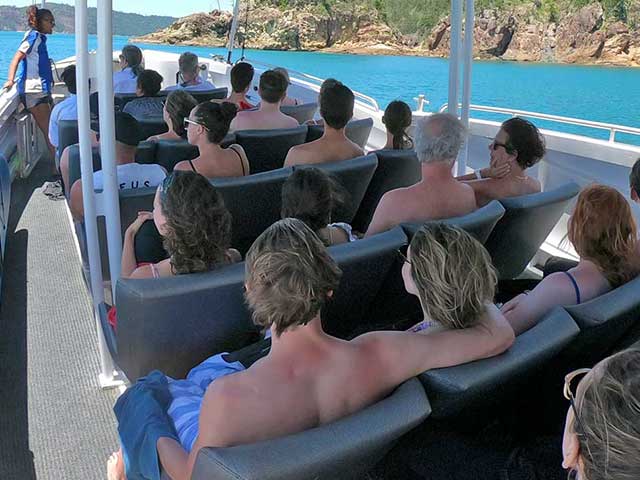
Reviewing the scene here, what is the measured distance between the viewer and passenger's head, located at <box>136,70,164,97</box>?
4.61 meters

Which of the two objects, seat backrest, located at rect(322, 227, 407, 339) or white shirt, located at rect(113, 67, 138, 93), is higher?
white shirt, located at rect(113, 67, 138, 93)

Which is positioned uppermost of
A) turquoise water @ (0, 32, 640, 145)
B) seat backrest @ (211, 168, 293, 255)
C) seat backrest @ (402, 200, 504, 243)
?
seat backrest @ (402, 200, 504, 243)

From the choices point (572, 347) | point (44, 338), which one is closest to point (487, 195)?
point (572, 347)

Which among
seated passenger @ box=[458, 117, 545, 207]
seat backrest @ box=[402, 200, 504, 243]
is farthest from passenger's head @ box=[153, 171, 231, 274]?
seated passenger @ box=[458, 117, 545, 207]

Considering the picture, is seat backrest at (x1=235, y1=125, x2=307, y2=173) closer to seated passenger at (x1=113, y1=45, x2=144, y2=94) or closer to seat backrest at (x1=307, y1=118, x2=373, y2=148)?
seat backrest at (x1=307, y1=118, x2=373, y2=148)

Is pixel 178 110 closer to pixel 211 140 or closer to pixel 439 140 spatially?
pixel 211 140

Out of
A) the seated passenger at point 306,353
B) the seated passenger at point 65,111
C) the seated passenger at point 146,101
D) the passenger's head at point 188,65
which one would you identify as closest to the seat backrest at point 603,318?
the seated passenger at point 306,353

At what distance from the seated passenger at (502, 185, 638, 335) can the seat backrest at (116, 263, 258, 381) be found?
718 millimetres

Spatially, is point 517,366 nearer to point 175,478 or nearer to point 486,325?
point 486,325

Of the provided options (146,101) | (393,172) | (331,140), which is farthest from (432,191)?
(146,101)

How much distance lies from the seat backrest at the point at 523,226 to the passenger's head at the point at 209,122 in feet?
3.71

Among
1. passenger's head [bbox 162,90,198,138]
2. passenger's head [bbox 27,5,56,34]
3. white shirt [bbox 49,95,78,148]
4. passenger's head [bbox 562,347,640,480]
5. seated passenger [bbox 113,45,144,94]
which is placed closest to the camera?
passenger's head [bbox 562,347,640,480]

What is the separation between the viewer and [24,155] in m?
5.08

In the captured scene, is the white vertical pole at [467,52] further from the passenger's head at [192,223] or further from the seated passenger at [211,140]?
the passenger's head at [192,223]
